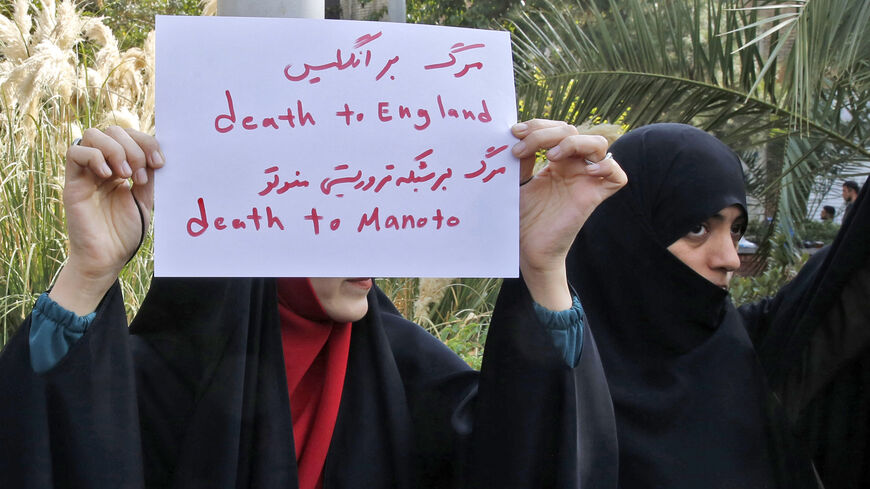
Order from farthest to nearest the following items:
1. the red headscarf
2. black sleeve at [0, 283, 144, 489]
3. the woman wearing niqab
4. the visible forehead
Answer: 1. the visible forehead
2. the woman wearing niqab
3. the red headscarf
4. black sleeve at [0, 283, 144, 489]

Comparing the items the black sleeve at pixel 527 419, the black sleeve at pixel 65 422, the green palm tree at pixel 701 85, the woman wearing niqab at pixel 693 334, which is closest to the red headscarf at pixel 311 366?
the black sleeve at pixel 527 419

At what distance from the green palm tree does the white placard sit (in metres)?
4.31

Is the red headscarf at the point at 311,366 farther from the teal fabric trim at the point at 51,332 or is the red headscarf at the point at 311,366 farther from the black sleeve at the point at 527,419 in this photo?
the teal fabric trim at the point at 51,332

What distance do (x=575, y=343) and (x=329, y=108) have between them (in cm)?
59

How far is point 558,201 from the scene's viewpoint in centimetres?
164

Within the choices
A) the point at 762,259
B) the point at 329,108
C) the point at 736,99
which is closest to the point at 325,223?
the point at 329,108

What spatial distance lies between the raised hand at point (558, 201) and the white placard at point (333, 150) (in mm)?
98

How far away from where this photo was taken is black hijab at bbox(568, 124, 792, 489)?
200cm

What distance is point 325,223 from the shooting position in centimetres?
148

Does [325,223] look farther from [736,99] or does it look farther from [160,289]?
[736,99]

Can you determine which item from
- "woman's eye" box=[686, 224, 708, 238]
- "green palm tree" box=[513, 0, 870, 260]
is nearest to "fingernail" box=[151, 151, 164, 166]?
"woman's eye" box=[686, 224, 708, 238]

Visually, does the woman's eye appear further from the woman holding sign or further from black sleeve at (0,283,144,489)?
black sleeve at (0,283,144,489)

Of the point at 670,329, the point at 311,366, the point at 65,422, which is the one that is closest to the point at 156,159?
the point at 65,422

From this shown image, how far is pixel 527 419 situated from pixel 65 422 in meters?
0.75
